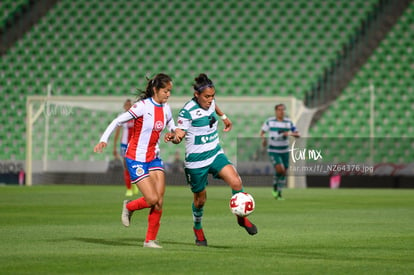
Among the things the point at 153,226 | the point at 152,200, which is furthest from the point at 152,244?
the point at 152,200

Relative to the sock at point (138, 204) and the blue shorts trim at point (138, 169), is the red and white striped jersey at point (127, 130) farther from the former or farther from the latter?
the blue shorts trim at point (138, 169)

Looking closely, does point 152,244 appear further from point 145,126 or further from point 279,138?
point 279,138

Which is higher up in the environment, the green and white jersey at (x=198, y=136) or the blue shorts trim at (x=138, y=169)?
the green and white jersey at (x=198, y=136)

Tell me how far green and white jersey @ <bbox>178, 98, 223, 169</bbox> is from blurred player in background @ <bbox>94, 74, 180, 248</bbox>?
0.28 m

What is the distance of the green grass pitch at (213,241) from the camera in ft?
22.4

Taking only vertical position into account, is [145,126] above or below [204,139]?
above

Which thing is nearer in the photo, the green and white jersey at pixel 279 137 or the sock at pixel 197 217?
the sock at pixel 197 217

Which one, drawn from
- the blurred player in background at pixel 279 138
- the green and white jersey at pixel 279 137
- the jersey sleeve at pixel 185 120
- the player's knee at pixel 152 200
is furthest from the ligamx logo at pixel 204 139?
the green and white jersey at pixel 279 137

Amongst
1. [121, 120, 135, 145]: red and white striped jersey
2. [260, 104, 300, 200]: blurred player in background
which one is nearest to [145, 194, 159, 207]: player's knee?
[121, 120, 135, 145]: red and white striped jersey

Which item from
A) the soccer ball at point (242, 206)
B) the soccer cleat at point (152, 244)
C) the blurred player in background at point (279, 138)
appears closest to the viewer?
the soccer cleat at point (152, 244)

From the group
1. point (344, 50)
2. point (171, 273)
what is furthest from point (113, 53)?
point (171, 273)

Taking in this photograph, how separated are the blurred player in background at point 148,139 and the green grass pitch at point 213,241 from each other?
58 centimetres

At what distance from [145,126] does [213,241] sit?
1.49 meters

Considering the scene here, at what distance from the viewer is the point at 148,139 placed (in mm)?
8789
